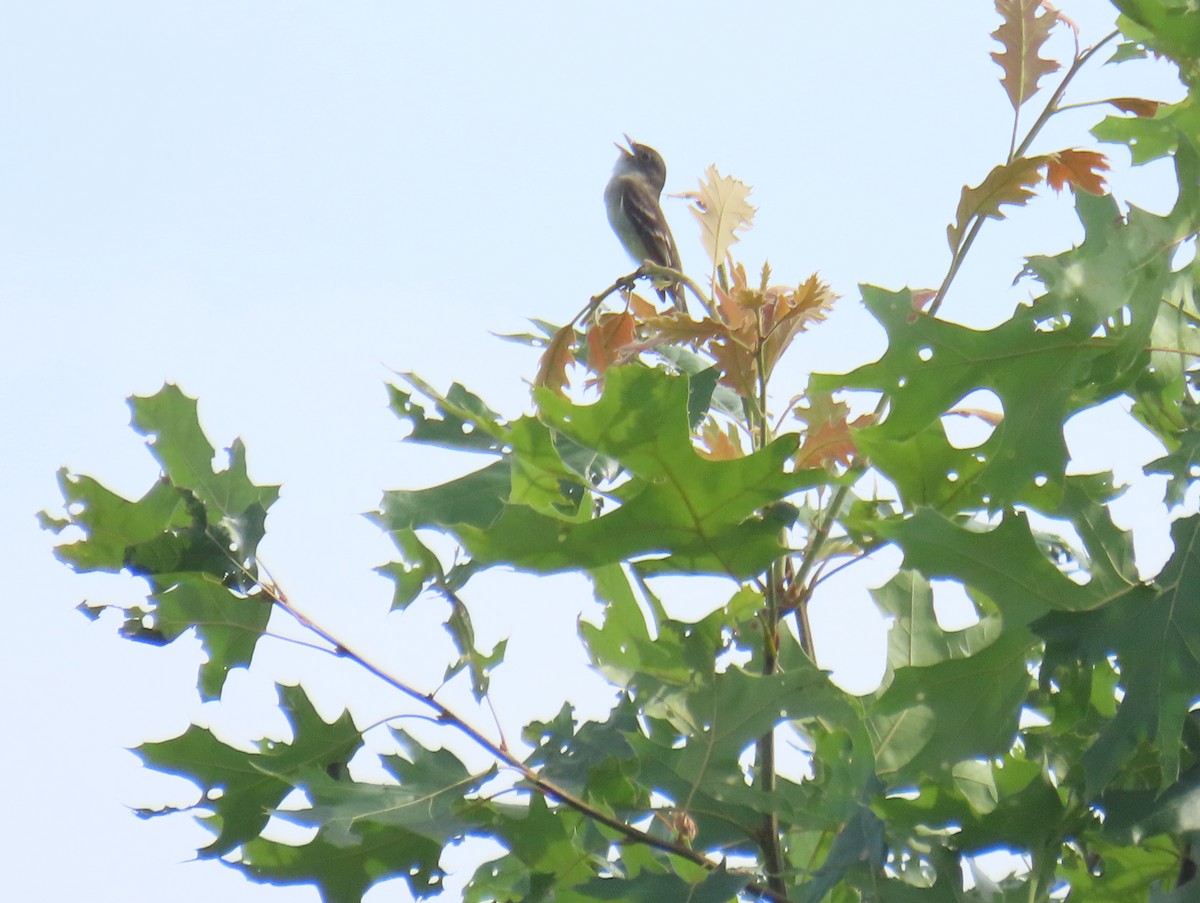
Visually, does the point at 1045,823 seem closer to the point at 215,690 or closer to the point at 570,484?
the point at 570,484

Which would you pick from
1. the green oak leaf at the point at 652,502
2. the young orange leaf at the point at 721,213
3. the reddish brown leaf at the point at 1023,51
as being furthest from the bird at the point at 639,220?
the green oak leaf at the point at 652,502

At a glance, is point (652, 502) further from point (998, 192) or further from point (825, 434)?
point (998, 192)

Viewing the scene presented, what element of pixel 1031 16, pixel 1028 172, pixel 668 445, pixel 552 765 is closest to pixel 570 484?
pixel 668 445

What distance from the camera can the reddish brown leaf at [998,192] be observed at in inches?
76.9

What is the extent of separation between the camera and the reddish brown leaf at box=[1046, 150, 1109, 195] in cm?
205

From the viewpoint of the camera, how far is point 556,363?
2.23 meters

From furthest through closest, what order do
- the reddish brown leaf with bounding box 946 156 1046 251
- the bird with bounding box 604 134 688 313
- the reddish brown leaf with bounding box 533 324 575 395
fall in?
the bird with bounding box 604 134 688 313 → the reddish brown leaf with bounding box 533 324 575 395 → the reddish brown leaf with bounding box 946 156 1046 251

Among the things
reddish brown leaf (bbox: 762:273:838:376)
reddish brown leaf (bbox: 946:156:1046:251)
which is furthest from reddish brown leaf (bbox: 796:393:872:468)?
reddish brown leaf (bbox: 946:156:1046:251)

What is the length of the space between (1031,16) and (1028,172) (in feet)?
1.14

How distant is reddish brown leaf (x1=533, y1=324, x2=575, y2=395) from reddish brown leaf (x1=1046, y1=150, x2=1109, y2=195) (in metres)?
0.82

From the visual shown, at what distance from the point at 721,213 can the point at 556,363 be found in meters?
0.47

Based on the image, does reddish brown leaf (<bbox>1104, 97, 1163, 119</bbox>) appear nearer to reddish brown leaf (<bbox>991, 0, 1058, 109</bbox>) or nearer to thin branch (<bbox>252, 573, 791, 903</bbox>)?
reddish brown leaf (<bbox>991, 0, 1058, 109</bbox>)

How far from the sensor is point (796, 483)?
175 cm

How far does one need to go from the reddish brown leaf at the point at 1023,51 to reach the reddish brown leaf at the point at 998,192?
0.22 metres
